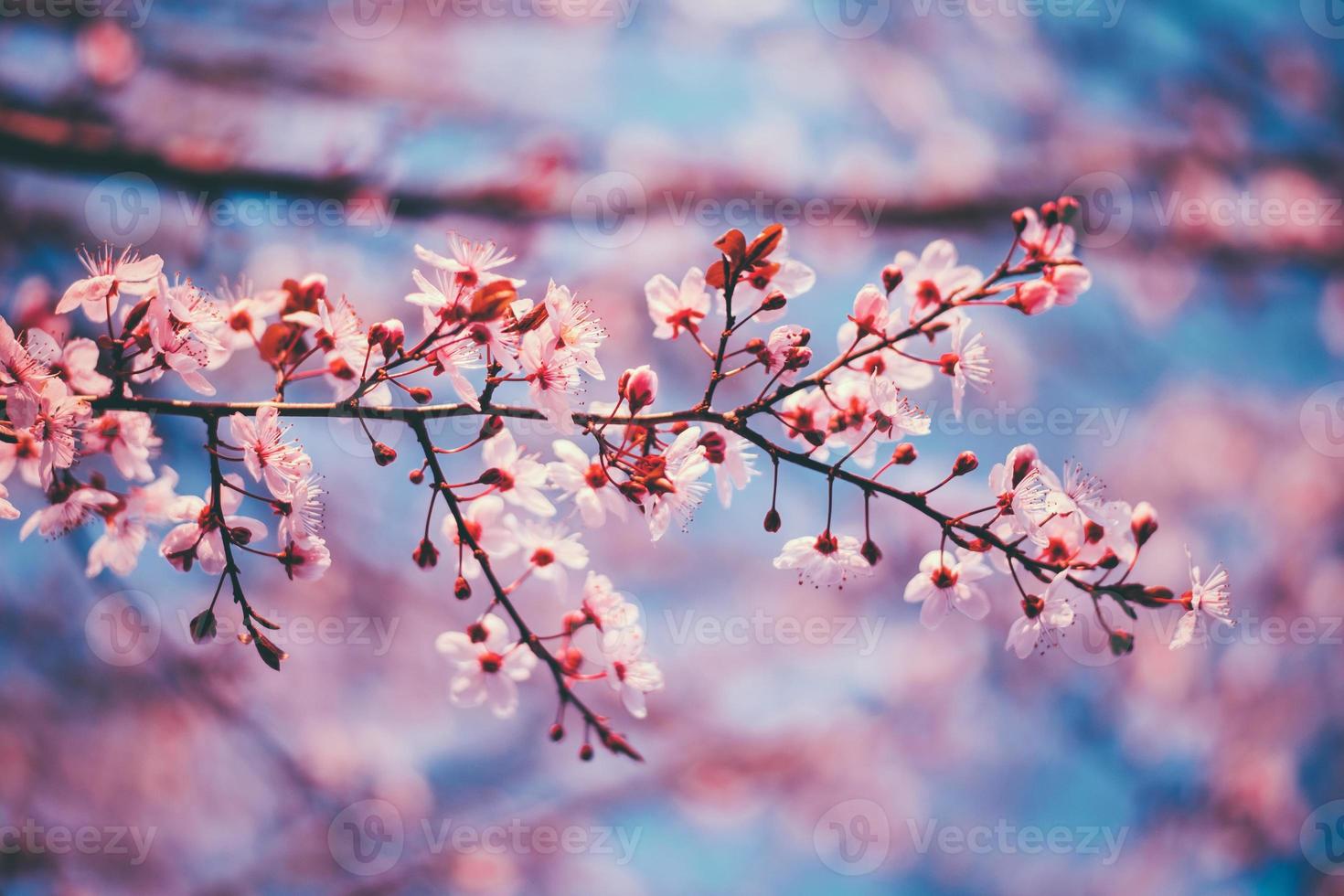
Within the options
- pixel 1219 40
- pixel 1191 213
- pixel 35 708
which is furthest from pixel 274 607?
pixel 1219 40

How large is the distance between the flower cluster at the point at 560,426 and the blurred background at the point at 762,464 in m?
0.82

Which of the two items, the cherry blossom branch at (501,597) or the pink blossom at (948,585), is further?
the pink blossom at (948,585)

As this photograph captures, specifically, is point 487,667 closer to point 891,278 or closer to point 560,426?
point 560,426

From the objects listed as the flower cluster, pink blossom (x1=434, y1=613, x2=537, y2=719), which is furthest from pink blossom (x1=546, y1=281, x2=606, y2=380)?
pink blossom (x1=434, y1=613, x2=537, y2=719)

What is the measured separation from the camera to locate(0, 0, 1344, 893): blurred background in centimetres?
169

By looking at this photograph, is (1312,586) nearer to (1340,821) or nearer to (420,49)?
(1340,821)

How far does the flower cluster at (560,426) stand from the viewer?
70 cm

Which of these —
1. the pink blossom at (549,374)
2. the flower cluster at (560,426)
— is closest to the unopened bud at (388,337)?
the flower cluster at (560,426)

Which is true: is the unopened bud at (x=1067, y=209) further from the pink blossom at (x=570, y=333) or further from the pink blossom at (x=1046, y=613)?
the pink blossom at (x=570, y=333)

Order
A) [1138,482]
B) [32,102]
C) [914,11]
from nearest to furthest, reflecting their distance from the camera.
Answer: [32,102] → [914,11] → [1138,482]

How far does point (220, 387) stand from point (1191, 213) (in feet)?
8.32

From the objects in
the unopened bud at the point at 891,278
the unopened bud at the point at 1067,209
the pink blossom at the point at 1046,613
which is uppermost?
the unopened bud at the point at 1067,209

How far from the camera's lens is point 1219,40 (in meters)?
2.00

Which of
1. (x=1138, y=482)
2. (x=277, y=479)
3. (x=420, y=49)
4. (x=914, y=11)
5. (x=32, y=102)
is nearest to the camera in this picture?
(x=277, y=479)
